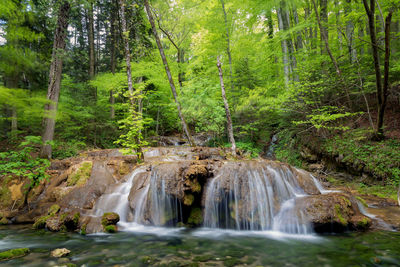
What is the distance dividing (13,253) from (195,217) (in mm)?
3978

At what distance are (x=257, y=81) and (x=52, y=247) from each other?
12.8 metres

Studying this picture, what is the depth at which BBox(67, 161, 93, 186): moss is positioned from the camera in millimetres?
7199

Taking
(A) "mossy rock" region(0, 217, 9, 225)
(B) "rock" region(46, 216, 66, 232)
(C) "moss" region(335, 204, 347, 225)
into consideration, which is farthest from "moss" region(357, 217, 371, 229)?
(A) "mossy rock" region(0, 217, 9, 225)

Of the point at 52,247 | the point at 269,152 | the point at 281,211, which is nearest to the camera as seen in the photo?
the point at 52,247

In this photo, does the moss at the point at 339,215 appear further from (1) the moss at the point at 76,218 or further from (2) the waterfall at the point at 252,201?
A: (1) the moss at the point at 76,218

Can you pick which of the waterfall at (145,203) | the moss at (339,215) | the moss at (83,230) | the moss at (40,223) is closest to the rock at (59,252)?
the moss at (83,230)

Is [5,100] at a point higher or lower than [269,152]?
higher

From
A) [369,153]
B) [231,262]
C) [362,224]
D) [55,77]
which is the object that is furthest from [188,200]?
[55,77]

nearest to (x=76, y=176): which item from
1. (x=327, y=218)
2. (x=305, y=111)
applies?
(x=327, y=218)

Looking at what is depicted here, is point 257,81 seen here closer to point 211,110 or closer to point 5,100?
point 211,110

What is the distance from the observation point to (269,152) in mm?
12672

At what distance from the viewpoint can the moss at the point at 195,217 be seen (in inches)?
224

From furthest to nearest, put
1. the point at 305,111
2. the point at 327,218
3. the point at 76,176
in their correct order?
the point at 305,111
the point at 76,176
the point at 327,218

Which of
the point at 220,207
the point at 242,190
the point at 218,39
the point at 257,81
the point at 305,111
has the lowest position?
the point at 220,207
